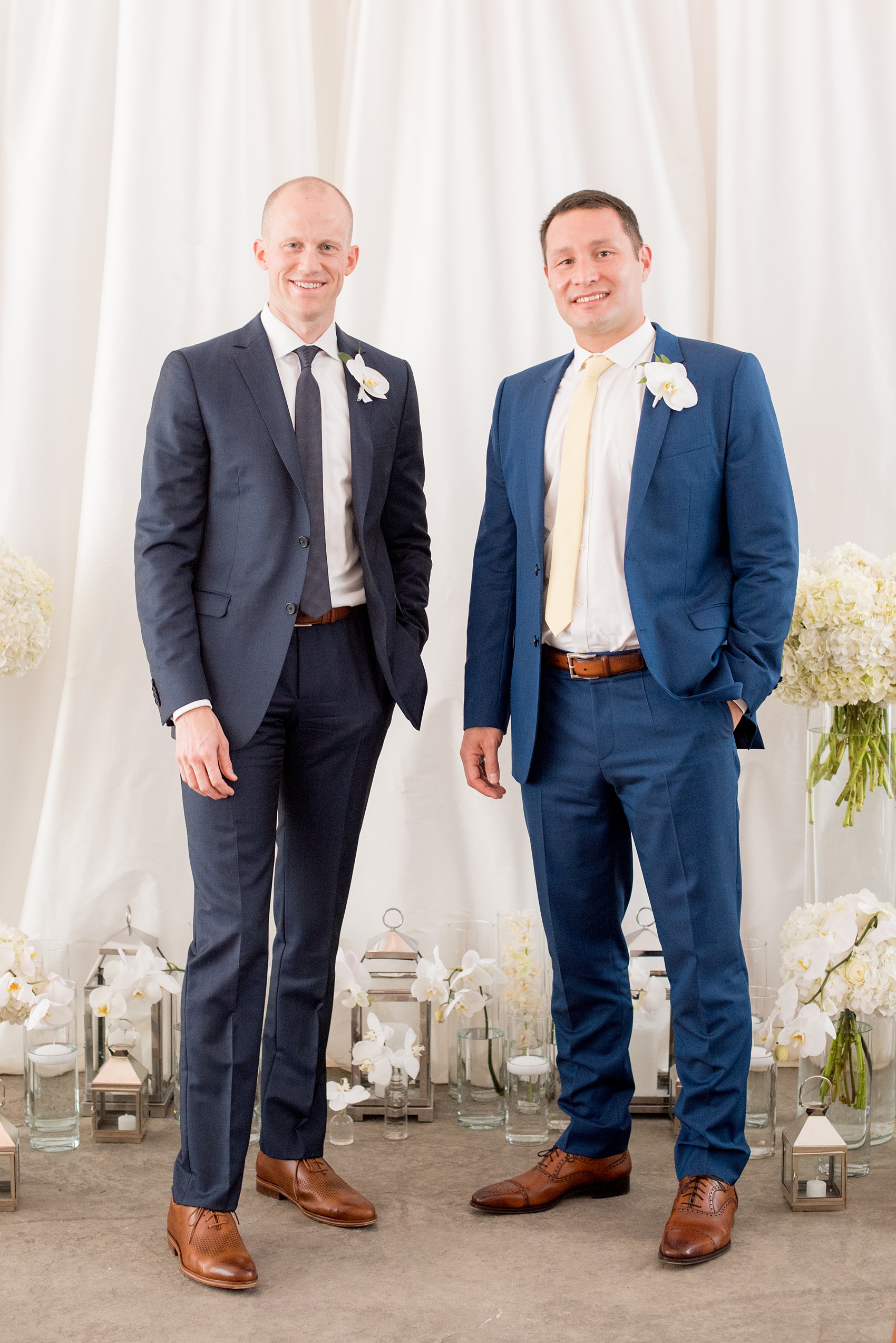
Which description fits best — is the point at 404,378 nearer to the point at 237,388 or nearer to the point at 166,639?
the point at 237,388

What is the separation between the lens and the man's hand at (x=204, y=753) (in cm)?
205

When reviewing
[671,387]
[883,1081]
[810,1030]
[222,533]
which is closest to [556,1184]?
[810,1030]

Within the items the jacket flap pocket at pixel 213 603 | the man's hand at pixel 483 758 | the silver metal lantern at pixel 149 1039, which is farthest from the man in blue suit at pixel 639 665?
the silver metal lantern at pixel 149 1039

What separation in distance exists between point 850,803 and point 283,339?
1595mm

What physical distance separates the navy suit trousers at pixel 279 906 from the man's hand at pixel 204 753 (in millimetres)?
51

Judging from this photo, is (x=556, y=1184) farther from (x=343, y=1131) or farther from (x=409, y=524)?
(x=409, y=524)

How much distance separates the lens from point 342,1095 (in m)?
2.61

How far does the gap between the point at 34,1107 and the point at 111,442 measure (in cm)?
154

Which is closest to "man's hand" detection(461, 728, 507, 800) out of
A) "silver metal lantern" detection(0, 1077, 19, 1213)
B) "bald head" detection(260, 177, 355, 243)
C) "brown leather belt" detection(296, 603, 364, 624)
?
"brown leather belt" detection(296, 603, 364, 624)

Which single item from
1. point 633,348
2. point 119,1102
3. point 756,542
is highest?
point 633,348

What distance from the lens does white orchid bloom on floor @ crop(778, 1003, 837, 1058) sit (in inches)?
96.6

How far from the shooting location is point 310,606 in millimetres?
2152

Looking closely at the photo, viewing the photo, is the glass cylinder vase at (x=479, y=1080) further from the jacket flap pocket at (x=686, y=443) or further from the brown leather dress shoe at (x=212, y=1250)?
the jacket flap pocket at (x=686, y=443)

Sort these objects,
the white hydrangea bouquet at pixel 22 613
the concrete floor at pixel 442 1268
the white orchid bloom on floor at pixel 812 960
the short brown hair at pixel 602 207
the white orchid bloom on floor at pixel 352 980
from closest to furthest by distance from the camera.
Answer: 1. the concrete floor at pixel 442 1268
2. the short brown hair at pixel 602 207
3. the white orchid bloom on floor at pixel 812 960
4. the white hydrangea bouquet at pixel 22 613
5. the white orchid bloom on floor at pixel 352 980
